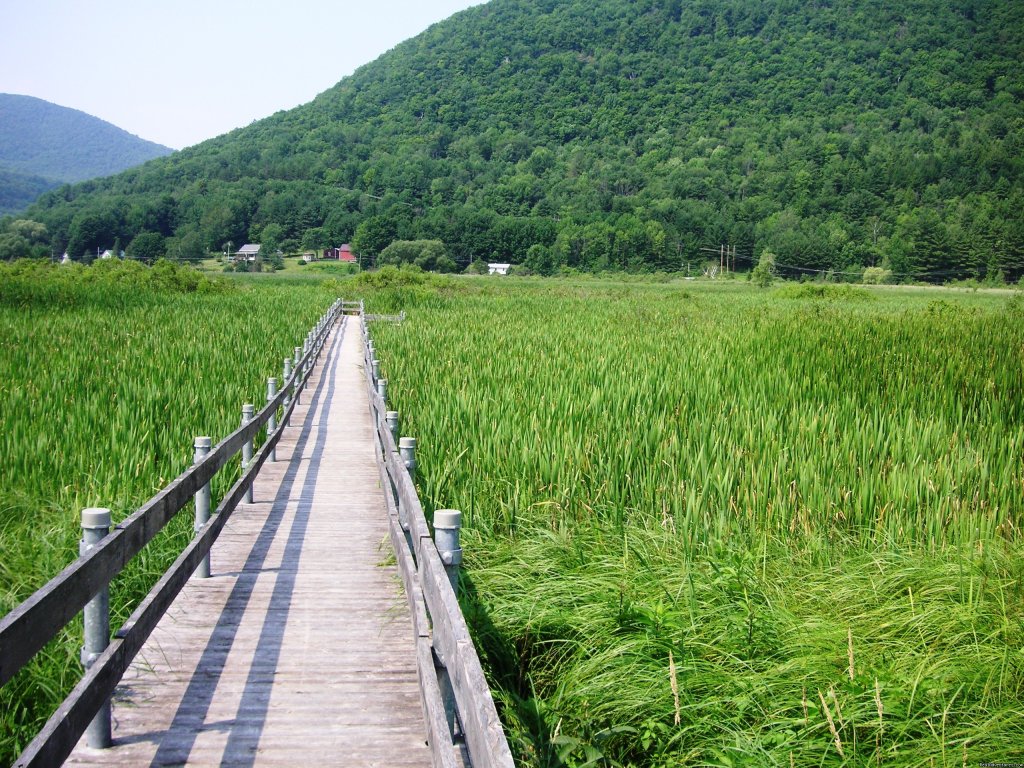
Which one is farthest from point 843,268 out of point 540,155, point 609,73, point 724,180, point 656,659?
point 656,659

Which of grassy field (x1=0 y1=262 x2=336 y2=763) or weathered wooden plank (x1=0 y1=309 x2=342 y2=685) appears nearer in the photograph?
weathered wooden plank (x1=0 y1=309 x2=342 y2=685)

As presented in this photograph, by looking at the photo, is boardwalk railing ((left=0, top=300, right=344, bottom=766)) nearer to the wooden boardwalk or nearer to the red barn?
the wooden boardwalk

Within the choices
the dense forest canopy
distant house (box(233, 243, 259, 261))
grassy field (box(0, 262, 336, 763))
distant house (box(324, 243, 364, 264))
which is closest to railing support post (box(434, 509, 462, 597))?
grassy field (box(0, 262, 336, 763))

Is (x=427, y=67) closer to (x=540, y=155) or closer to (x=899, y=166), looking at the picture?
(x=540, y=155)

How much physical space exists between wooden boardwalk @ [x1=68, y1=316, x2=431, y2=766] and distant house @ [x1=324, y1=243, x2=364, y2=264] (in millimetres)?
104359

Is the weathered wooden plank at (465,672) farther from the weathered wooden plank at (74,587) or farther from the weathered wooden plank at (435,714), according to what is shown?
the weathered wooden plank at (74,587)

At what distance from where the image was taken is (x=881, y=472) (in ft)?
20.3

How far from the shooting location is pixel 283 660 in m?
3.96

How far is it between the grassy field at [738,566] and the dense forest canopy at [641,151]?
86.2 metres

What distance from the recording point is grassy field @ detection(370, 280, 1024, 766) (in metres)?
3.41

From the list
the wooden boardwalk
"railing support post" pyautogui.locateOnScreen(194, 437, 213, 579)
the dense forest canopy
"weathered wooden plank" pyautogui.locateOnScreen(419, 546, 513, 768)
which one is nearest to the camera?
"weathered wooden plank" pyautogui.locateOnScreen(419, 546, 513, 768)

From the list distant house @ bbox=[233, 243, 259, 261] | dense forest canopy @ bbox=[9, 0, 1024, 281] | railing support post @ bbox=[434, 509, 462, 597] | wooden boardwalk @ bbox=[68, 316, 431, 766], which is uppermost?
dense forest canopy @ bbox=[9, 0, 1024, 281]

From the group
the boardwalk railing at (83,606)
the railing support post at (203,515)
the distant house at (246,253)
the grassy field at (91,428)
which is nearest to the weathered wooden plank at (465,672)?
the boardwalk railing at (83,606)

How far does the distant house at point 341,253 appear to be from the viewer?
358ft
